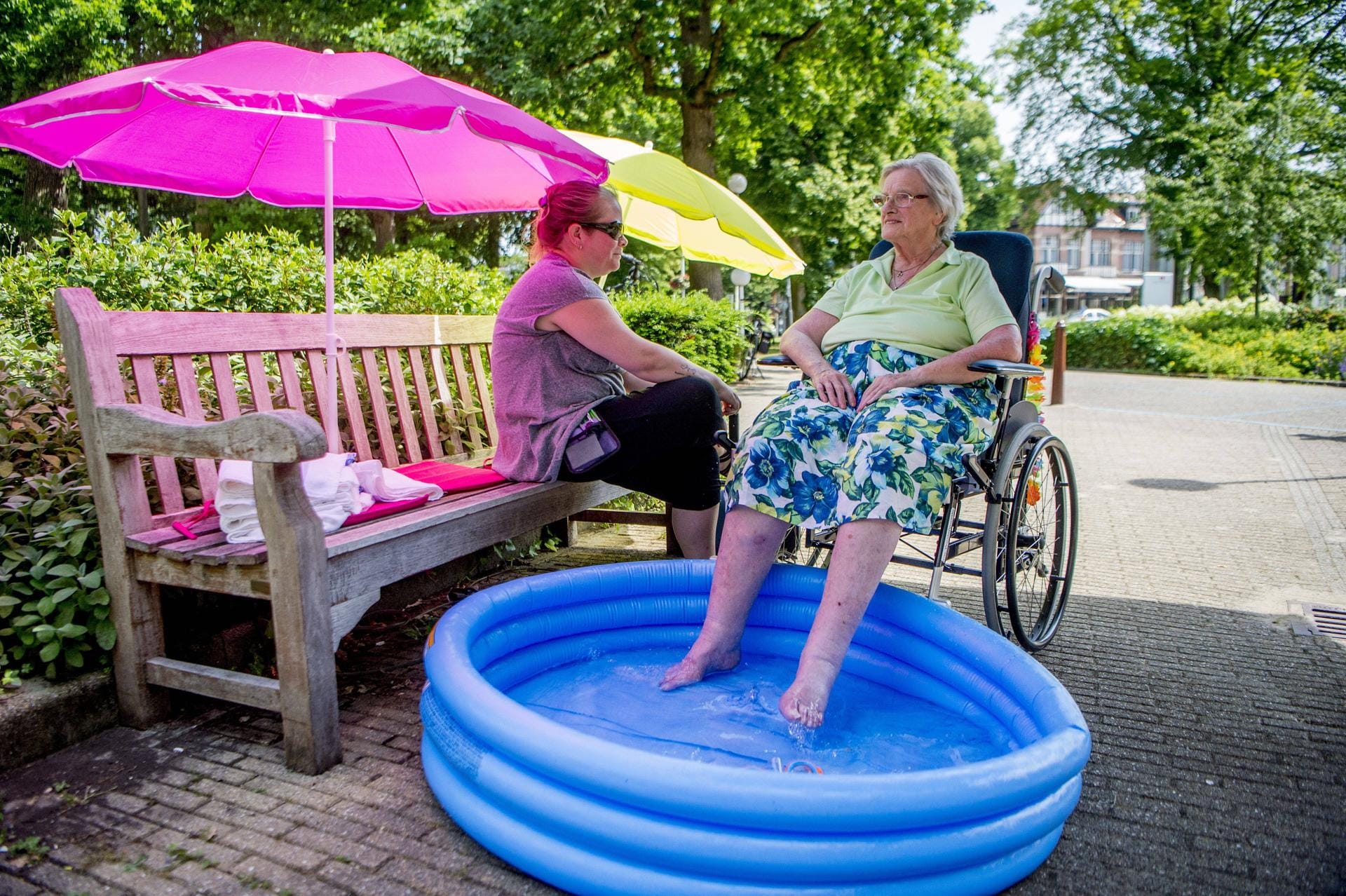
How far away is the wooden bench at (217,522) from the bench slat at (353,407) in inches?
1.4

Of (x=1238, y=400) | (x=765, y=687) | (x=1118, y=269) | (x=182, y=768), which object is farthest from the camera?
(x=1118, y=269)

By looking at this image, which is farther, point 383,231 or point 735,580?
point 383,231

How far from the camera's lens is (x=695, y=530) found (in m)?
3.83

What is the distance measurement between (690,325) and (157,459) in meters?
7.69

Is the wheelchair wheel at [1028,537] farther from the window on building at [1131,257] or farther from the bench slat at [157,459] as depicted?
the window on building at [1131,257]

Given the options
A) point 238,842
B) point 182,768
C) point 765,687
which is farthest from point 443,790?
point 765,687

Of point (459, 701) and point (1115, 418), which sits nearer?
point (459, 701)

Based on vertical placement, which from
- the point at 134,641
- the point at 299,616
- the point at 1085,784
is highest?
the point at 299,616

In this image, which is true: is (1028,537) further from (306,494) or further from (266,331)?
(266,331)

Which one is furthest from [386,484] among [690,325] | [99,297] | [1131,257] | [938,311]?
[1131,257]

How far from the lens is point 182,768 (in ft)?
8.43

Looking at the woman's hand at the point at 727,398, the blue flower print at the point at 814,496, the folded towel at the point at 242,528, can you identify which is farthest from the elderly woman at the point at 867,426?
the folded towel at the point at 242,528

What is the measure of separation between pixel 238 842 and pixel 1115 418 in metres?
11.9

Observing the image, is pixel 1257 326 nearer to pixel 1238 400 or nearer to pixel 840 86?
pixel 1238 400
